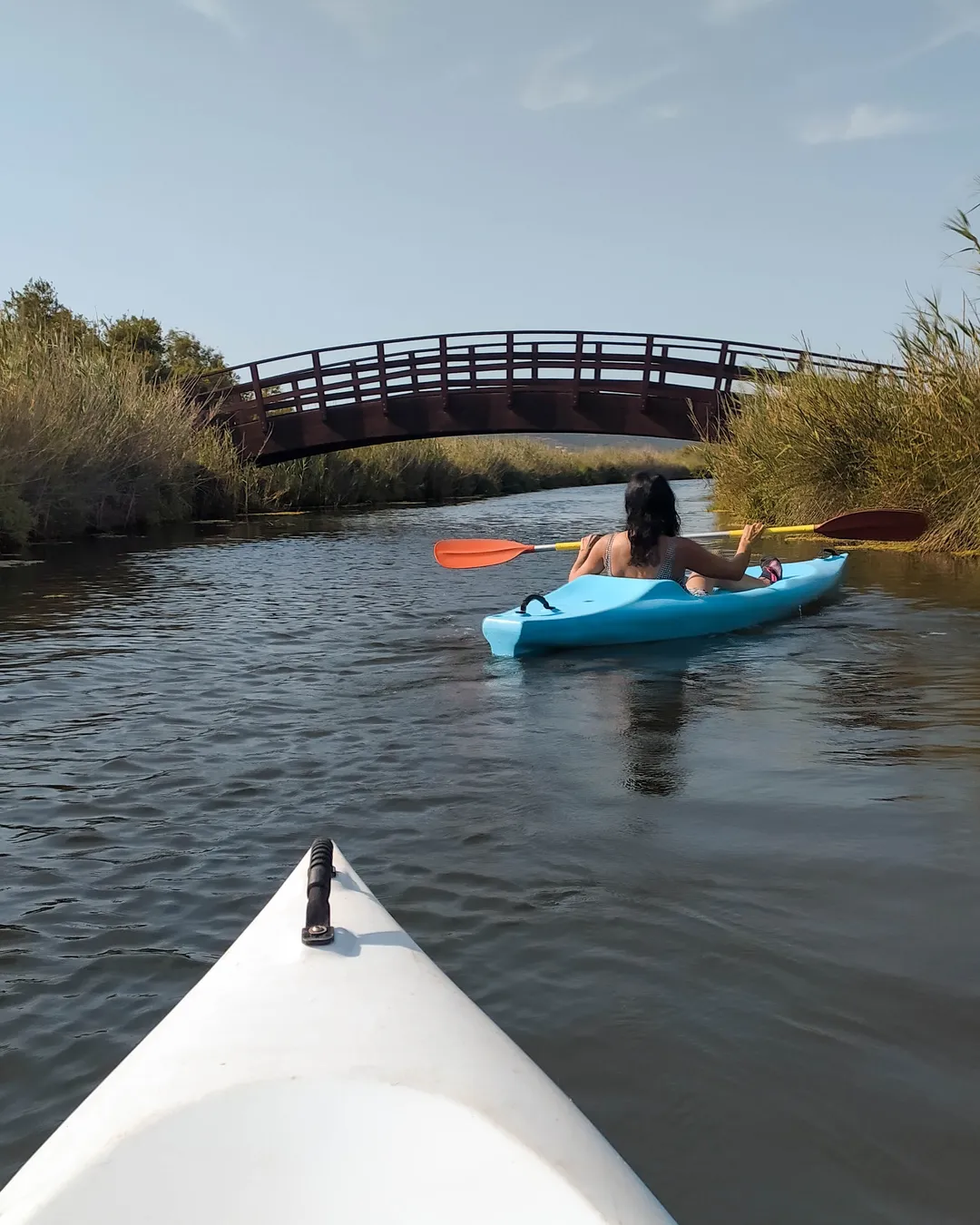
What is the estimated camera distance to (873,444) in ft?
36.8

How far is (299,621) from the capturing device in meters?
7.65

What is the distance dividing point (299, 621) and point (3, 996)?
5250mm

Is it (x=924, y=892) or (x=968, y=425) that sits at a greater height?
(x=968, y=425)

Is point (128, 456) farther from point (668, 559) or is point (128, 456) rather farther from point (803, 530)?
point (668, 559)

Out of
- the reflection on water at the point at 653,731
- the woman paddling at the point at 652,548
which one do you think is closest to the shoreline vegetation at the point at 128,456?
the woman paddling at the point at 652,548

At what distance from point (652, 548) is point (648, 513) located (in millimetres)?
260

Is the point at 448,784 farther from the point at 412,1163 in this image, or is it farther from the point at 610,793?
the point at 412,1163

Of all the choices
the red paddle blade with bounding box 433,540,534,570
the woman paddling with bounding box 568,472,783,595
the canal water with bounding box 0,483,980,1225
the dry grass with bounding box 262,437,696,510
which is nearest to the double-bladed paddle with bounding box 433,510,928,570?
the red paddle blade with bounding box 433,540,534,570

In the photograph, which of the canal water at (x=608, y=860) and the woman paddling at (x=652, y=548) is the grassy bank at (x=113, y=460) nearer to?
the canal water at (x=608, y=860)

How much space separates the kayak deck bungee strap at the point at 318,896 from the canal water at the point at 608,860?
0.53 meters

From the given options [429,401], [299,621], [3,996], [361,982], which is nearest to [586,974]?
[361,982]

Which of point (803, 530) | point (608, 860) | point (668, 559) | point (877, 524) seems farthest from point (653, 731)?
point (877, 524)

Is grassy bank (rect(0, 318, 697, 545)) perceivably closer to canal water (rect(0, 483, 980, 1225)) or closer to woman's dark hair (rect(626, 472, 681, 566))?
canal water (rect(0, 483, 980, 1225))

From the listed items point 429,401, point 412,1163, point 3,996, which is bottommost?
point 3,996
